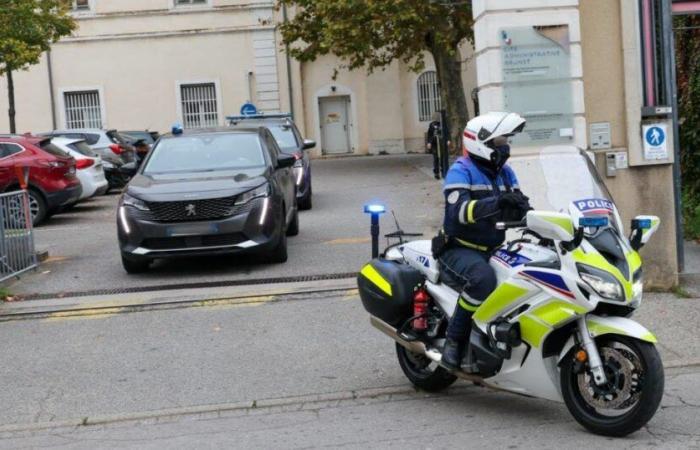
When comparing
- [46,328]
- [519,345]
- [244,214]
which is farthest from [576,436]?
[244,214]

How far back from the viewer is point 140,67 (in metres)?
34.7

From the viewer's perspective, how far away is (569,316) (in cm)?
530

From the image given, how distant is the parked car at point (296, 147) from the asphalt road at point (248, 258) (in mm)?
407

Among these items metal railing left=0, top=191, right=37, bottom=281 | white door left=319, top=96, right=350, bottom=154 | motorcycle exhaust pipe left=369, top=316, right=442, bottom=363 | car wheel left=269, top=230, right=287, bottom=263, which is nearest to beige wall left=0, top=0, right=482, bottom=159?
white door left=319, top=96, right=350, bottom=154

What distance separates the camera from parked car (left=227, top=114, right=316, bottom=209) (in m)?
18.2

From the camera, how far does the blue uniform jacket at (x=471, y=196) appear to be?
598cm

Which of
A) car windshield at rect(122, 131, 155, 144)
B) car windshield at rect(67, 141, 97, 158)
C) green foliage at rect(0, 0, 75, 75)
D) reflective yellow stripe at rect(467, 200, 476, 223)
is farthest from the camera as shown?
car windshield at rect(122, 131, 155, 144)

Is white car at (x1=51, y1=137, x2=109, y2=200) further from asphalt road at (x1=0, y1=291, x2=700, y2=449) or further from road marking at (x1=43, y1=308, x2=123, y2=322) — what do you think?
asphalt road at (x1=0, y1=291, x2=700, y2=449)

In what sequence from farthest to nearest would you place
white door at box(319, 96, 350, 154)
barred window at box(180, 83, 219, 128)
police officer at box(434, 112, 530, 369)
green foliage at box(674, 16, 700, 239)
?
white door at box(319, 96, 350, 154)
barred window at box(180, 83, 219, 128)
green foliage at box(674, 16, 700, 239)
police officer at box(434, 112, 530, 369)

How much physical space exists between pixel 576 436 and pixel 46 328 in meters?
5.41

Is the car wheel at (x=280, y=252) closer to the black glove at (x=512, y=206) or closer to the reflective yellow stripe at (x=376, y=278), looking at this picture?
the reflective yellow stripe at (x=376, y=278)

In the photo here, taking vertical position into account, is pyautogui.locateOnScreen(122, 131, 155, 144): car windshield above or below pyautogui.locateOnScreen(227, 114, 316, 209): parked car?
above

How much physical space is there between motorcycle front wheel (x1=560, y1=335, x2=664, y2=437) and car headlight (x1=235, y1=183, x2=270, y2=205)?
634 cm

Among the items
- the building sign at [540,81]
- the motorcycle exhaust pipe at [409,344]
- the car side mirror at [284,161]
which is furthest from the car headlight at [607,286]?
the car side mirror at [284,161]
